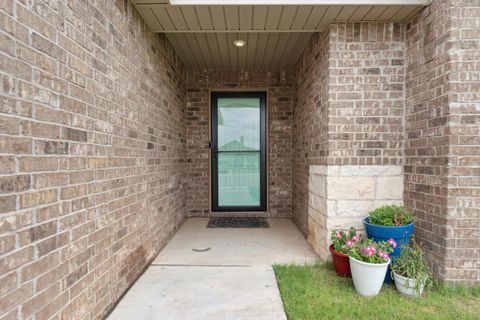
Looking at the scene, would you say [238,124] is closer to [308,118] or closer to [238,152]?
[238,152]

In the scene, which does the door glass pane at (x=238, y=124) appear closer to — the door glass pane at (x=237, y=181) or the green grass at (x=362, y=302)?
the door glass pane at (x=237, y=181)

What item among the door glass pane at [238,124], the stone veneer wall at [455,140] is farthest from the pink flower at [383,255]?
the door glass pane at [238,124]

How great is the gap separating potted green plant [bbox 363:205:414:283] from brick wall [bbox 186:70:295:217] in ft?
7.71

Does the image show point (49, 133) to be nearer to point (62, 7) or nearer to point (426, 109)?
point (62, 7)

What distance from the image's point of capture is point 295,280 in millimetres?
2521

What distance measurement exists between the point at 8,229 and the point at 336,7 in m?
Answer: 2.83

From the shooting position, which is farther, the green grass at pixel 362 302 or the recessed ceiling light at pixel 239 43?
the recessed ceiling light at pixel 239 43

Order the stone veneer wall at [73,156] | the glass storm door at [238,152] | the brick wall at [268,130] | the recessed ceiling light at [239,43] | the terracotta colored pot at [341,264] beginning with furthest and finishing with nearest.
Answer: the glass storm door at [238,152] → the brick wall at [268,130] → the recessed ceiling light at [239,43] → the terracotta colored pot at [341,264] → the stone veneer wall at [73,156]

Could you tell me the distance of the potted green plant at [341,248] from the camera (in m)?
2.58

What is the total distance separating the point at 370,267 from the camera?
226cm

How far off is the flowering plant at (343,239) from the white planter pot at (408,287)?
0.43 meters

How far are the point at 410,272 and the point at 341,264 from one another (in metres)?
0.55

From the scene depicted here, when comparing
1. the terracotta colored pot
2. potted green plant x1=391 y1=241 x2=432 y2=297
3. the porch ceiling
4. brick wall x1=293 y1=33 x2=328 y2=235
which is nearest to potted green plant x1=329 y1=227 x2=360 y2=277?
the terracotta colored pot

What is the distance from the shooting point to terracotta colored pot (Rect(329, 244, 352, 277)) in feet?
8.45
